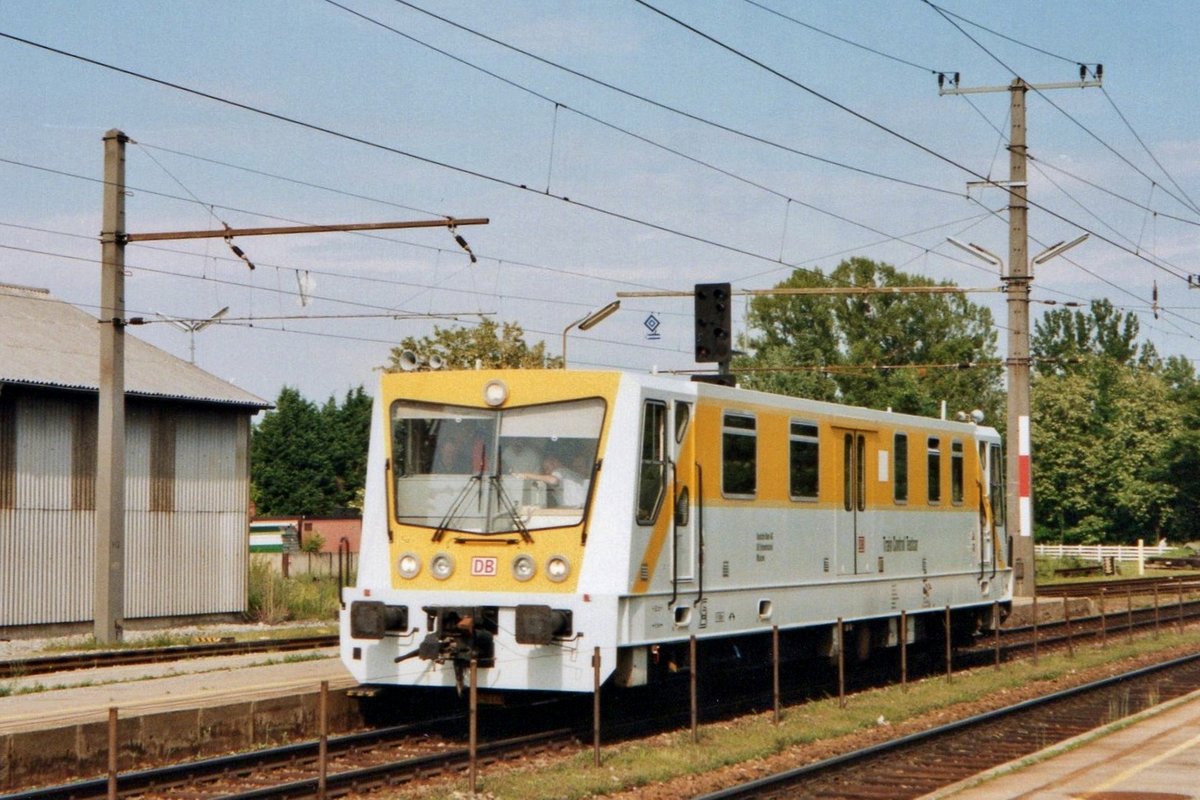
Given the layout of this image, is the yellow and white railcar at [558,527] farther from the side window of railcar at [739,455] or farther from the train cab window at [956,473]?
the train cab window at [956,473]

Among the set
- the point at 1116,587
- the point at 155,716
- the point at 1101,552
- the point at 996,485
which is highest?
the point at 996,485

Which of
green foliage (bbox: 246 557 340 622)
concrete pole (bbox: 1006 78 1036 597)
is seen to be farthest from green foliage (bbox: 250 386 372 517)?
concrete pole (bbox: 1006 78 1036 597)

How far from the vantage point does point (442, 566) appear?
16062 millimetres

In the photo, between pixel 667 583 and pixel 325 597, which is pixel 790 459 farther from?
pixel 325 597

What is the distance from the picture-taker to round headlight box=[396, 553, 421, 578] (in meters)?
16.2

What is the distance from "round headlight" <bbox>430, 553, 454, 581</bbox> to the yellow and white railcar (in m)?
0.02

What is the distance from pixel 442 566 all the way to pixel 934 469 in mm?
9059

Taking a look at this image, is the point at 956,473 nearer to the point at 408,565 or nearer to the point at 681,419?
the point at 681,419

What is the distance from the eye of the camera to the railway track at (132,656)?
21.4 m

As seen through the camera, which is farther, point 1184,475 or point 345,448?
point 345,448

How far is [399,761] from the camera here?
1425cm

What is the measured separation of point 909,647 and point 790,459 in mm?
8450

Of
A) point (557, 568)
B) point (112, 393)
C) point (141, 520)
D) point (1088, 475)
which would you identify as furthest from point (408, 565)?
point (1088, 475)

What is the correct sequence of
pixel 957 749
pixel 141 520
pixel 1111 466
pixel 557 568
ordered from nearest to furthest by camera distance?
pixel 557 568 → pixel 957 749 → pixel 141 520 → pixel 1111 466
